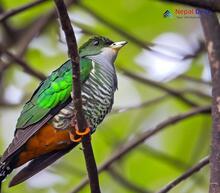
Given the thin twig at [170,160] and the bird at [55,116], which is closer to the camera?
the bird at [55,116]

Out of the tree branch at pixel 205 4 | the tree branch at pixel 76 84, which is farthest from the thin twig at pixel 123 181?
the tree branch at pixel 205 4

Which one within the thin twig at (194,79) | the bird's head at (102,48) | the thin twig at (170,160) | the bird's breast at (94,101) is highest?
the bird's head at (102,48)

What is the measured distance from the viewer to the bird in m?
3.53

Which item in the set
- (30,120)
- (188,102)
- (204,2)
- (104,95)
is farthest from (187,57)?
(204,2)

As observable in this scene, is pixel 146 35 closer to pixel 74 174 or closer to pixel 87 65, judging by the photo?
pixel 74 174

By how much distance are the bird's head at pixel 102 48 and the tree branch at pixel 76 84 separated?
3.27 feet

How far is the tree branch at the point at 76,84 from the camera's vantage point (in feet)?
8.27

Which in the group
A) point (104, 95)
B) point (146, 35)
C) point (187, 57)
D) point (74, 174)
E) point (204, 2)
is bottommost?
point (74, 174)

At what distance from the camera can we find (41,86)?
3809 mm

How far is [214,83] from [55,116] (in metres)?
0.77

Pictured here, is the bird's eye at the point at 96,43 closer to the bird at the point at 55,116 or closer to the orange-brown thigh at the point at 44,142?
the bird at the point at 55,116

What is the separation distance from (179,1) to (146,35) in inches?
127

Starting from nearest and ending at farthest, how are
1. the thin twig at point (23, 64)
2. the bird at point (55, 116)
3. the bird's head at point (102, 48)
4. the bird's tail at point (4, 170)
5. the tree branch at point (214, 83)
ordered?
the tree branch at point (214, 83), the bird's tail at point (4, 170), the bird at point (55, 116), the bird's head at point (102, 48), the thin twig at point (23, 64)

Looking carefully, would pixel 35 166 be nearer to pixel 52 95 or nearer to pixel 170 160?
pixel 52 95
